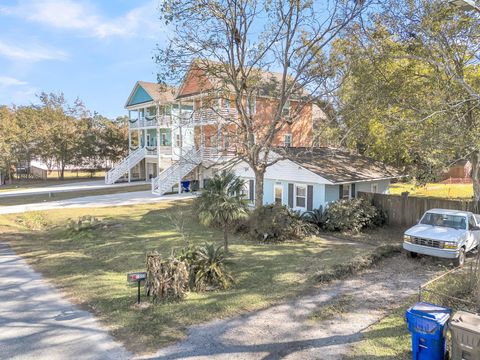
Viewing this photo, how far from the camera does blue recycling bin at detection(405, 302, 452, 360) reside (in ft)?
16.4

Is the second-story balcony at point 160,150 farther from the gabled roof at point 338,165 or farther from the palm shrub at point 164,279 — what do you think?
the palm shrub at point 164,279

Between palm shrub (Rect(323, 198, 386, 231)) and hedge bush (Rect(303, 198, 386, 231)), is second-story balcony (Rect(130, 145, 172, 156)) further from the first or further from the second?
palm shrub (Rect(323, 198, 386, 231))

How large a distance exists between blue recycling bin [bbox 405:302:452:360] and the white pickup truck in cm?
602

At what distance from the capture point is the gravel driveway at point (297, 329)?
5.71 m

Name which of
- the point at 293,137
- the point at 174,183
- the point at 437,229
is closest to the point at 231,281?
the point at 437,229

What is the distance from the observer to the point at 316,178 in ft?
56.6

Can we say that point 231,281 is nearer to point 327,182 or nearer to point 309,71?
point 327,182

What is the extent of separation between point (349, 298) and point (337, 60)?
12034 millimetres

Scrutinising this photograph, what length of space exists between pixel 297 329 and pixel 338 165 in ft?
45.9

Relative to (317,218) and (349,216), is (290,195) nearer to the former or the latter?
(317,218)

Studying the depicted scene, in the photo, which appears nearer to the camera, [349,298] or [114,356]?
[114,356]

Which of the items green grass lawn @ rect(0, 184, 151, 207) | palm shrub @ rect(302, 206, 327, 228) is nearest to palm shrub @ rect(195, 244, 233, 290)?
palm shrub @ rect(302, 206, 327, 228)

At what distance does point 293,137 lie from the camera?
101 feet

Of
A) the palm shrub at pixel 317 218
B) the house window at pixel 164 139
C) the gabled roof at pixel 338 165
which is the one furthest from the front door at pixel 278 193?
the house window at pixel 164 139
